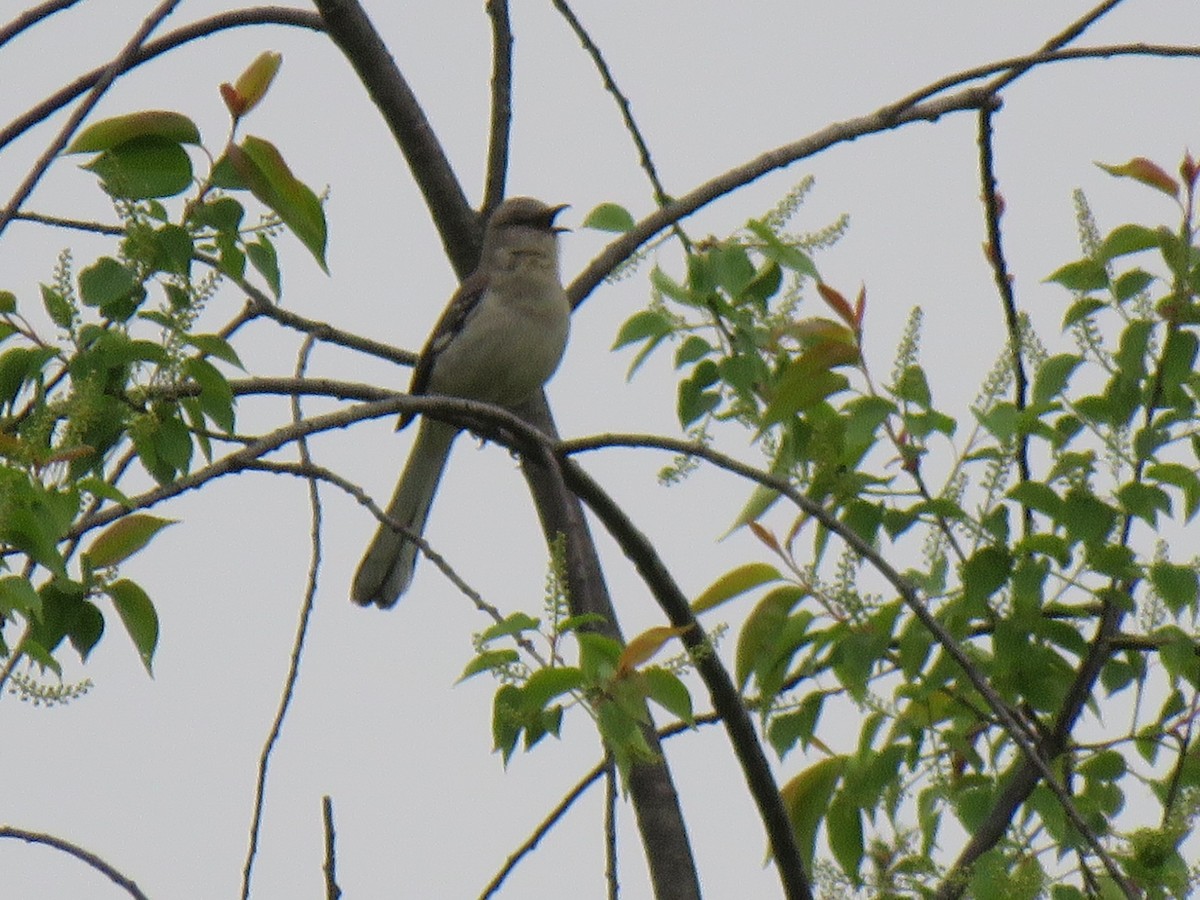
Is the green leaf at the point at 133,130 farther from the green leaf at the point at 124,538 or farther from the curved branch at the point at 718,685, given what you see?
the curved branch at the point at 718,685

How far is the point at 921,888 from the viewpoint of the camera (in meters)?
3.44

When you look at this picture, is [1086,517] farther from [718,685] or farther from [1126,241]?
[718,685]

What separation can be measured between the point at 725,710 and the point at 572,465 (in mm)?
604

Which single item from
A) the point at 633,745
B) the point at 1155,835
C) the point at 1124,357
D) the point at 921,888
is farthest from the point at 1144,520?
the point at 633,745

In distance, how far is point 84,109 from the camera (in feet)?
8.09

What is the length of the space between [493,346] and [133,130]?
12.6ft

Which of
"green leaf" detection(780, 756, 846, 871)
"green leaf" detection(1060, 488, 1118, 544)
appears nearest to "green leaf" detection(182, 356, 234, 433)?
"green leaf" detection(780, 756, 846, 871)

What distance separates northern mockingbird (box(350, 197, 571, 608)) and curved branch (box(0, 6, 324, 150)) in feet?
5.59

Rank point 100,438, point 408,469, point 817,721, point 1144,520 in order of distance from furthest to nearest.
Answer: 1. point 408,469
2. point 817,721
3. point 1144,520
4. point 100,438

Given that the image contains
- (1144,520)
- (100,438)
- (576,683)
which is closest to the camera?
(576,683)

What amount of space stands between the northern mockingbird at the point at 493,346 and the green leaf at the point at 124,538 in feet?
11.4

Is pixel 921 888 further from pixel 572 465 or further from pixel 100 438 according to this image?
pixel 100 438

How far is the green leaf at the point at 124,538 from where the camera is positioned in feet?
8.79

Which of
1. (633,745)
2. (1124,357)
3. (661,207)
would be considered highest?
(661,207)
